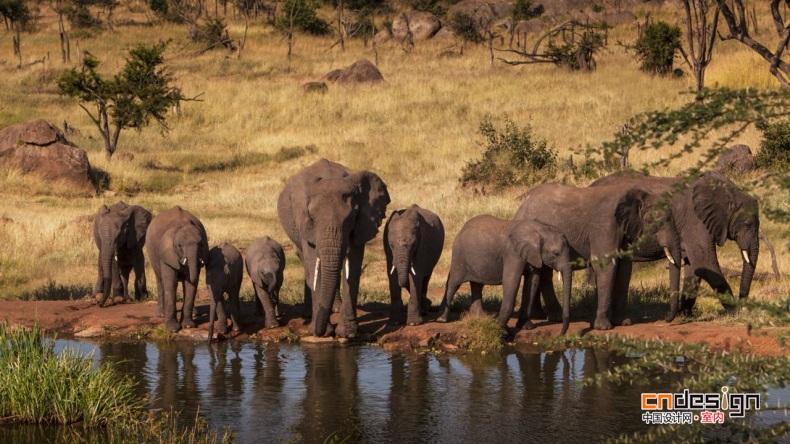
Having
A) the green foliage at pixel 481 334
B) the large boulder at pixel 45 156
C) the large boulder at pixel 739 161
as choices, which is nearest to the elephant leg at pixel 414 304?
the green foliage at pixel 481 334

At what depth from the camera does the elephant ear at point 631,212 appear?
15.0 metres

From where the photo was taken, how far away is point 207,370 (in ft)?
43.7

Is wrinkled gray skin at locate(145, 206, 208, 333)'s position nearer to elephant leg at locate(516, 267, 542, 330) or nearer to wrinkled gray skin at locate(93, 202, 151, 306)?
wrinkled gray skin at locate(93, 202, 151, 306)

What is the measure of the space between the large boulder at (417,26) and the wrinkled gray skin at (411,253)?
4951cm

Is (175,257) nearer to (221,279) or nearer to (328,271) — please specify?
(221,279)

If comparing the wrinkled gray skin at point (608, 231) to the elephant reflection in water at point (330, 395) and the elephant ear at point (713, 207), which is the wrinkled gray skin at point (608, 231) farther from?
the elephant reflection in water at point (330, 395)

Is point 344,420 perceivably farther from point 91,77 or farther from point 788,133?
point 91,77

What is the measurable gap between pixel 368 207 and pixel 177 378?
3.58m

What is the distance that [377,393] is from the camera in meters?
12.1

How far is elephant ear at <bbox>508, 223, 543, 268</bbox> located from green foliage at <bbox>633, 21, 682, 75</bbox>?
3118cm

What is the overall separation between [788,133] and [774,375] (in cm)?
2303

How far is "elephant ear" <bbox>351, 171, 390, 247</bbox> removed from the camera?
572 inches

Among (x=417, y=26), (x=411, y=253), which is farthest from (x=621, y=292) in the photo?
(x=417, y=26)

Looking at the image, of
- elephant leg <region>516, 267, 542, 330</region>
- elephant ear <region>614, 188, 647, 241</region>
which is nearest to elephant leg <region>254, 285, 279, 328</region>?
elephant leg <region>516, 267, 542, 330</region>
